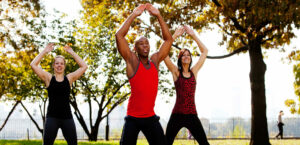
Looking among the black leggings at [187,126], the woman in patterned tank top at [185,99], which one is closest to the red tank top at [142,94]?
the woman in patterned tank top at [185,99]

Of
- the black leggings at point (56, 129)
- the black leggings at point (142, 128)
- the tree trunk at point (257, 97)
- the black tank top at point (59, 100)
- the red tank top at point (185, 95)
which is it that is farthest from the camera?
the tree trunk at point (257, 97)

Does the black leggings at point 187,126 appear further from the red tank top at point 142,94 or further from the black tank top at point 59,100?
the black tank top at point 59,100

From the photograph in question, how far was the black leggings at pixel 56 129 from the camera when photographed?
546 centimetres

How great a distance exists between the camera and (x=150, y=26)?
13.7 m

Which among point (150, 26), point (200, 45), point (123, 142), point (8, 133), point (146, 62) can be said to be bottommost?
point (8, 133)

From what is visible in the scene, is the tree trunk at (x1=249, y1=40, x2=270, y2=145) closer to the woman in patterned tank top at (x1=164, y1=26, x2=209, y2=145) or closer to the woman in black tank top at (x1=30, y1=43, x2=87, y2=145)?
the woman in patterned tank top at (x1=164, y1=26, x2=209, y2=145)

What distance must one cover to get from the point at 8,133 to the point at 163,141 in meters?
30.6

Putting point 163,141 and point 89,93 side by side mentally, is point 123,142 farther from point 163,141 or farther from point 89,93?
point 89,93

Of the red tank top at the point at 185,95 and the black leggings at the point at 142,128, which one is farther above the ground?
the red tank top at the point at 185,95

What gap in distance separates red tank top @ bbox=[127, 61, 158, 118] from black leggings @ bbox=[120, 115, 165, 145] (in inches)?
2.4

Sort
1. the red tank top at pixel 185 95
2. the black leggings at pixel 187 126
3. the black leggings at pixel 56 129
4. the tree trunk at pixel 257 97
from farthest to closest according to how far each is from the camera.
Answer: the tree trunk at pixel 257 97
the red tank top at pixel 185 95
the black leggings at pixel 187 126
the black leggings at pixel 56 129

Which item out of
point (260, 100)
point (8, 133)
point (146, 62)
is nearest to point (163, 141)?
point (146, 62)

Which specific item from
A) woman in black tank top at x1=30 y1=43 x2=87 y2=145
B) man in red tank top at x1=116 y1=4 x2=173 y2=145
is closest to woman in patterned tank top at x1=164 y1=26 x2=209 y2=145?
man in red tank top at x1=116 y1=4 x2=173 y2=145

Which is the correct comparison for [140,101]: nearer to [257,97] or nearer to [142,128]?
[142,128]
